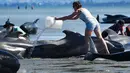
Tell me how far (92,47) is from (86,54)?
1.75 feet

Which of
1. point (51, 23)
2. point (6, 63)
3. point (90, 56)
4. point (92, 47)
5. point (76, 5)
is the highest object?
point (76, 5)

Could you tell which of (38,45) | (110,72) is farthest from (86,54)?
(110,72)

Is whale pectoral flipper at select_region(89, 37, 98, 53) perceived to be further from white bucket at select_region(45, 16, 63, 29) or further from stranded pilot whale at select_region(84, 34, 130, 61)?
white bucket at select_region(45, 16, 63, 29)

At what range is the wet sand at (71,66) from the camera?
18.4 m

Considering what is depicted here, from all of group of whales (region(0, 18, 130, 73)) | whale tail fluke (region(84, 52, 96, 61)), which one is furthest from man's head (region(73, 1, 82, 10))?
whale tail fluke (region(84, 52, 96, 61))

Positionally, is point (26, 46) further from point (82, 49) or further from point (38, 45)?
point (82, 49)

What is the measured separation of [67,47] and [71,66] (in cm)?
291

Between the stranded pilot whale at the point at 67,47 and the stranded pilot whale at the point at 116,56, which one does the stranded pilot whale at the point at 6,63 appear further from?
the stranded pilot whale at the point at 67,47

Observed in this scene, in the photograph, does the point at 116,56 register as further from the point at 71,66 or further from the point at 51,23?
the point at 51,23

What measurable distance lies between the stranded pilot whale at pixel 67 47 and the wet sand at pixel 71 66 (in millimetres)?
483

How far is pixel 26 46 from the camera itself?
2280 cm

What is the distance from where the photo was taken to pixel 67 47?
22.6 m

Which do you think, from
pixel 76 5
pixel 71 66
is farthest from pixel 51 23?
pixel 71 66

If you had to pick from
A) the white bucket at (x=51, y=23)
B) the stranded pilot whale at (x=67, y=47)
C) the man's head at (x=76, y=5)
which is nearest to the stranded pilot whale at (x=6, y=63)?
the white bucket at (x=51, y=23)
